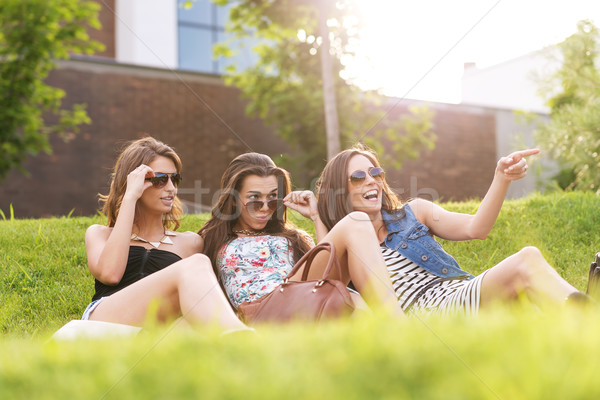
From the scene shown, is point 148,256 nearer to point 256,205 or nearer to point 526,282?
point 256,205

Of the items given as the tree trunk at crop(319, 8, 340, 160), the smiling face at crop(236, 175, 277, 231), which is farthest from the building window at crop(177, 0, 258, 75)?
the smiling face at crop(236, 175, 277, 231)

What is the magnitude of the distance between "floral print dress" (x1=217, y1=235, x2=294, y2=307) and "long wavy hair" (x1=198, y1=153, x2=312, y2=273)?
89 millimetres

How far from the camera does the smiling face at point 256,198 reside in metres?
3.96

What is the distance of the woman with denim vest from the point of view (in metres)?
3.00

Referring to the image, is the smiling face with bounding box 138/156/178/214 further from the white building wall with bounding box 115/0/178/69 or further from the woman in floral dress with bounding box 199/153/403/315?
the white building wall with bounding box 115/0/178/69

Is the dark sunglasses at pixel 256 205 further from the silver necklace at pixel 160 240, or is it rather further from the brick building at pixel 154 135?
the brick building at pixel 154 135

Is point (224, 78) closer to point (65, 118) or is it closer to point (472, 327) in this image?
point (65, 118)

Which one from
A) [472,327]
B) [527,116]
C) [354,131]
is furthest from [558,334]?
[527,116]

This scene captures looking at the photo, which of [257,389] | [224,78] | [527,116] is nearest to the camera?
[257,389]

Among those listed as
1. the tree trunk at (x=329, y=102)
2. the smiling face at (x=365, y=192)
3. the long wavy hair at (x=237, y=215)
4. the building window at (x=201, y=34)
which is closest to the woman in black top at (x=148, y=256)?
Answer: the long wavy hair at (x=237, y=215)

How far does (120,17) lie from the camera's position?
686 inches

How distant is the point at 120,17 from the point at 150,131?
5.87m

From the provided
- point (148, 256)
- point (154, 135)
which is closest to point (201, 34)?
point (154, 135)

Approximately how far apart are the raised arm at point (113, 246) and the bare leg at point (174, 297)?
0.91 ft
